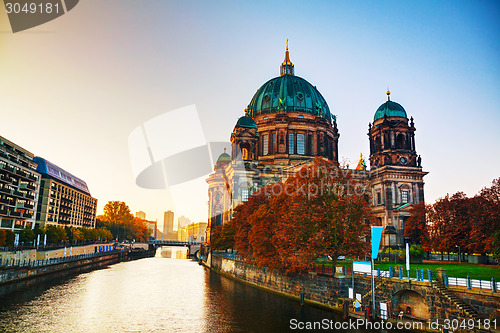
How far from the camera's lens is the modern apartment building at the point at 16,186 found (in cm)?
8206

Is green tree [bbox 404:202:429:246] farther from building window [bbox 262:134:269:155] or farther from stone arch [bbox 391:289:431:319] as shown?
building window [bbox 262:134:269:155]

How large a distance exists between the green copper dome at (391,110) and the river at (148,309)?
55.2 meters

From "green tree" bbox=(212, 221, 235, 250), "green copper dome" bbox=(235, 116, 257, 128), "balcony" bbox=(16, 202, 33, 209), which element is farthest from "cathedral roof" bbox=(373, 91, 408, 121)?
"balcony" bbox=(16, 202, 33, 209)

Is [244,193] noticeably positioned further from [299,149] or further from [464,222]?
[464,222]

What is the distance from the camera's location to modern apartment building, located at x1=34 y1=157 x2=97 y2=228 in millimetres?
105000

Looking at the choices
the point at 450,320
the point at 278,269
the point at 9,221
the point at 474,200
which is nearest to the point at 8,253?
the point at 9,221

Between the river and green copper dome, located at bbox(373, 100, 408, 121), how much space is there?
181 ft

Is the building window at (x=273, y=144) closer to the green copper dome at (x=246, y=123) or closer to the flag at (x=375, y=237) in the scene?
the green copper dome at (x=246, y=123)

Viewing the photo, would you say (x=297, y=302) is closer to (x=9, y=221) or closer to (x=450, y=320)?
(x=450, y=320)

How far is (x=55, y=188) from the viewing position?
4373 inches

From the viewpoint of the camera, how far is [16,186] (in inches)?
3482

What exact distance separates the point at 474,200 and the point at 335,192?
2592cm

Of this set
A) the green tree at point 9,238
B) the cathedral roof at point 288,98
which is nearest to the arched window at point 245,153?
the cathedral roof at point 288,98

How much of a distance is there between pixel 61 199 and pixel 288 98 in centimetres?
7564
